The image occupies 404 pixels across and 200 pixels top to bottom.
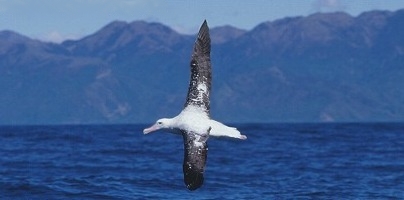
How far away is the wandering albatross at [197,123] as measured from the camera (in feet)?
54.4

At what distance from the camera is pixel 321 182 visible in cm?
3259

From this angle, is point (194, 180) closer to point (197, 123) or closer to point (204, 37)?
point (197, 123)

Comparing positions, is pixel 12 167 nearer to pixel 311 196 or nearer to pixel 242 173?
pixel 242 173

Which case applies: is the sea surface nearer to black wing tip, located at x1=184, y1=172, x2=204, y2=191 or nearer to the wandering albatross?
the wandering albatross

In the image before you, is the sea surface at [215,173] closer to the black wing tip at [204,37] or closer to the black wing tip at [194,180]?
the black wing tip at [204,37]

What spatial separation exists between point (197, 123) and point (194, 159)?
1088 millimetres

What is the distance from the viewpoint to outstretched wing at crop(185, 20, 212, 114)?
60.0 feet

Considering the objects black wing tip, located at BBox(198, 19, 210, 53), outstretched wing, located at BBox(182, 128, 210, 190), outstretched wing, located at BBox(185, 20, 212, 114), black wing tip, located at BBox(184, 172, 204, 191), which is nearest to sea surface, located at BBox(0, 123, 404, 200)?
outstretched wing, located at BBox(185, 20, 212, 114)

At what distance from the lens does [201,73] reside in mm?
18625

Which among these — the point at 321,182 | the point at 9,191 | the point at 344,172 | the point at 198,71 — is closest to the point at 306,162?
the point at 344,172

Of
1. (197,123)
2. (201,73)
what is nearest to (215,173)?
(201,73)

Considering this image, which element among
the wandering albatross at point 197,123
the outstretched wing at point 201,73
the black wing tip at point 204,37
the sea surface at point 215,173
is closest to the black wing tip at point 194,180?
the wandering albatross at point 197,123

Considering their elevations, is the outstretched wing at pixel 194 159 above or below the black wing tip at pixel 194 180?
above

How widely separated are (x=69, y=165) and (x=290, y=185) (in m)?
12.5
